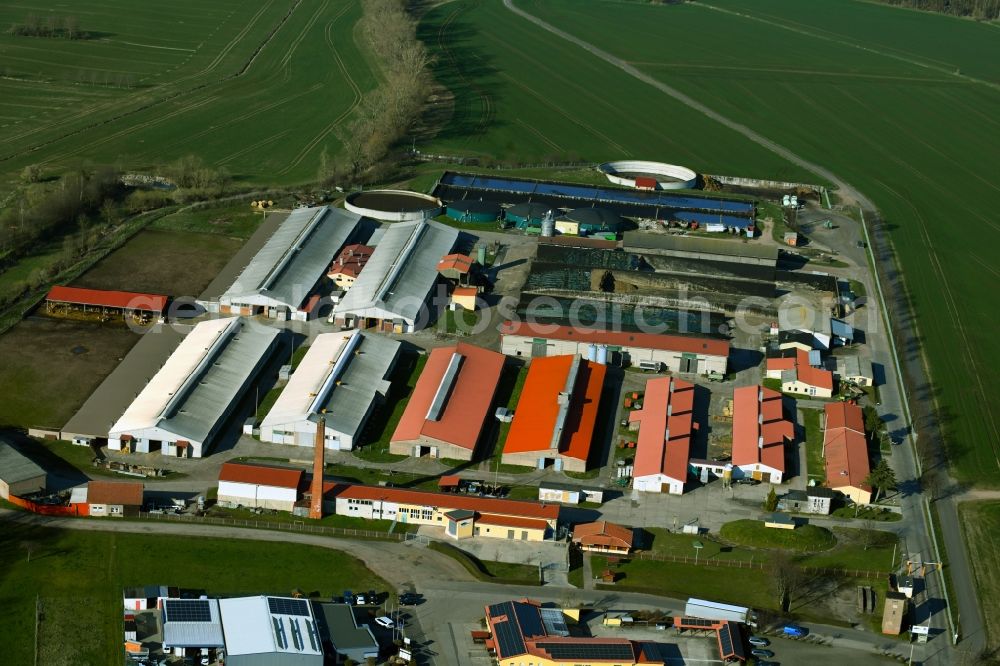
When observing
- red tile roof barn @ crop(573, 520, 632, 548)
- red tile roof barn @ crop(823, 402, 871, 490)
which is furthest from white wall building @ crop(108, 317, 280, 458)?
red tile roof barn @ crop(823, 402, 871, 490)

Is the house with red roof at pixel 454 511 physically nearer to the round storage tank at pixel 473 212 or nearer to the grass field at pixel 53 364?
the grass field at pixel 53 364

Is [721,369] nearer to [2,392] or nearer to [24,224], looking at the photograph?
[2,392]

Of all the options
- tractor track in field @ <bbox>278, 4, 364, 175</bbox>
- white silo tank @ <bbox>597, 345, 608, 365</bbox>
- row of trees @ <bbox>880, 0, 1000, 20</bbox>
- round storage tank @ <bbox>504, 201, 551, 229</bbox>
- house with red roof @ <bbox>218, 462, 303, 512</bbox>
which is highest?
row of trees @ <bbox>880, 0, 1000, 20</bbox>

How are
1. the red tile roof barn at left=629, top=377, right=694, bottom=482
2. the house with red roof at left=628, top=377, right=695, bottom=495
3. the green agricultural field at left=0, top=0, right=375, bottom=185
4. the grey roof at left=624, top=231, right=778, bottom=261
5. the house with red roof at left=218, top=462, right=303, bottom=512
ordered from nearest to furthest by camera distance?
the house with red roof at left=218, top=462, right=303, bottom=512, the house with red roof at left=628, top=377, right=695, bottom=495, the red tile roof barn at left=629, top=377, right=694, bottom=482, the grey roof at left=624, top=231, right=778, bottom=261, the green agricultural field at left=0, top=0, right=375, bottom=185

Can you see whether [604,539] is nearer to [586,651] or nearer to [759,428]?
[586,651]

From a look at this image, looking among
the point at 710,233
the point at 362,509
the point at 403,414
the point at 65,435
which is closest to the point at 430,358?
the point at 403,414

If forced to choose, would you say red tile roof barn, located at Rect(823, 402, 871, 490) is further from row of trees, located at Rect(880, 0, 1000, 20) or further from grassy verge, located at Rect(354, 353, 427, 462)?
row of trees, located at Rect(880, 0, 1000, 20)
